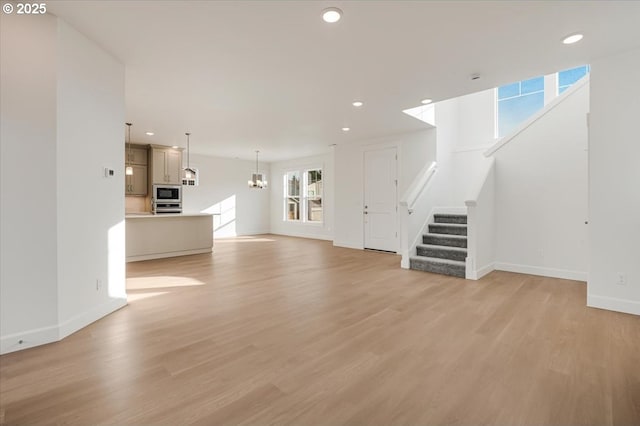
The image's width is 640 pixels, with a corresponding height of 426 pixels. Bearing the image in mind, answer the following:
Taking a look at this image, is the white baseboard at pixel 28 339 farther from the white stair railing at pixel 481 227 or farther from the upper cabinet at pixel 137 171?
the upper cabinet at pixel 137 171

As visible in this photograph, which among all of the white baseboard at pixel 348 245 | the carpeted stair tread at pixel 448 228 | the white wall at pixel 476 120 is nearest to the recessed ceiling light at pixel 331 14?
the carpeted stair tread at pixel 448 228

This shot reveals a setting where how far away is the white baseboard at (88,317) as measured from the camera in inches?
97.1

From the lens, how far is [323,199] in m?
9.50

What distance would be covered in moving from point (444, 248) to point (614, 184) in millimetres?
2362

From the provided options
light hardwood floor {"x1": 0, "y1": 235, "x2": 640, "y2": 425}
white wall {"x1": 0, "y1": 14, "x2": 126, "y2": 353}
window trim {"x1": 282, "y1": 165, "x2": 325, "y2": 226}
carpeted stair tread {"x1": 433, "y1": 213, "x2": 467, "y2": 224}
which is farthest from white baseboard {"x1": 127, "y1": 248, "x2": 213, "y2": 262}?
carpeted stair tread {"x1": 433, "y1": 213, "x2": 467, "y2": 224}

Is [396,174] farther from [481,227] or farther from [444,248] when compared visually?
[481,227]

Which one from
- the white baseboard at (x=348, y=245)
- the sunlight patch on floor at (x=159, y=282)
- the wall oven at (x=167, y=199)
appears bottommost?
the sunlight patch on floor at (x=159, y=282)

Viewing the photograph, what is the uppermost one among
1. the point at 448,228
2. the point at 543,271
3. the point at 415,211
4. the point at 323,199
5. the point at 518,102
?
the point at 518,102

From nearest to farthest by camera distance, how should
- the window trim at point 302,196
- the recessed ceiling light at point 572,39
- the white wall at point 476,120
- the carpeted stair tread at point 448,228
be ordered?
1. the recessed ceiling light at point 572,39
2. the carpeted stair tread at point 448,228
3. the white wall at point 476,120
4. the window trim at point 302,196

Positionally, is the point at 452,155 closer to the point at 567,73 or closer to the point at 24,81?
the point at 567,73

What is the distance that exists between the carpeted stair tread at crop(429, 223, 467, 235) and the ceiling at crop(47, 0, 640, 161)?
2.36m

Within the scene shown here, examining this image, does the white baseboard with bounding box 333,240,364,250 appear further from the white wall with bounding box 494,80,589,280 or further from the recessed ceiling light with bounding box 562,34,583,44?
the recessed ceiling light with bounding box 562,34,583,44

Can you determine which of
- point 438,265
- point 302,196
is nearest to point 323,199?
point 302,196

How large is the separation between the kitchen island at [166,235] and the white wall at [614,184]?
6.98 meters
